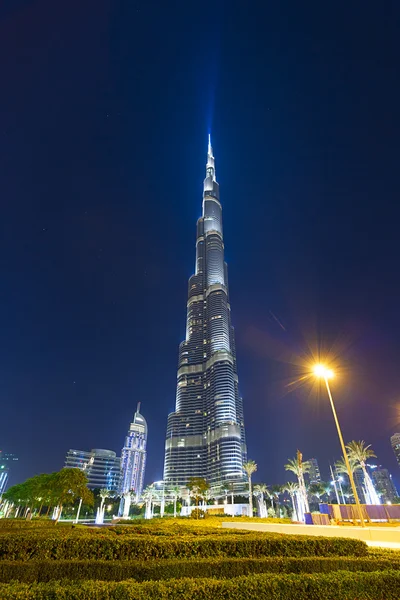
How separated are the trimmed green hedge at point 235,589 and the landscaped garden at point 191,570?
2 centimetres

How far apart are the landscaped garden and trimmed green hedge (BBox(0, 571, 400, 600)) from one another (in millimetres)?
17

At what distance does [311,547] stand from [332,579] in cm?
347

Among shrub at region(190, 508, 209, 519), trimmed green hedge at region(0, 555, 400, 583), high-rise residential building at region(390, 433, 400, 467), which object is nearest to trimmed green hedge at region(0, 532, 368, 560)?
trimmed green hedge at region(0, 555, 400, 583)

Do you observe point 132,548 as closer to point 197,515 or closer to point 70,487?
point 70,487

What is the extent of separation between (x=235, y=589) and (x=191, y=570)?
196 cm

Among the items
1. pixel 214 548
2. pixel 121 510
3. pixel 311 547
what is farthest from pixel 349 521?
pixel 121 510

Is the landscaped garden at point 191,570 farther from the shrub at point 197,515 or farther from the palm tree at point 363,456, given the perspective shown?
the shrub at point 197,515

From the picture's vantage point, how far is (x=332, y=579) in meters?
7.24

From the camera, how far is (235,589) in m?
6.42

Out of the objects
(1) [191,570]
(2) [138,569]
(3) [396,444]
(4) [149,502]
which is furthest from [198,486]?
(3) [396,444]

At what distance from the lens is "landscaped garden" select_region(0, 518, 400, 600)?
6250mm

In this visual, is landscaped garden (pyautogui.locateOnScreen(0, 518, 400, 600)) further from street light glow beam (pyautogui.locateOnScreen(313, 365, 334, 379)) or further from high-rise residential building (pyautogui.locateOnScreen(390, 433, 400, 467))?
high-rise residential building (pyautogui.locateOnScreen(390, 433, 400, 467))

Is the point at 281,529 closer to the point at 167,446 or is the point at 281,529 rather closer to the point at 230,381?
the point at 230,381

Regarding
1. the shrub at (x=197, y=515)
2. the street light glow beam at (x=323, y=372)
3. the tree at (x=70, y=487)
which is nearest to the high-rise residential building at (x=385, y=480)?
the shrub at (x=197, y=515)
